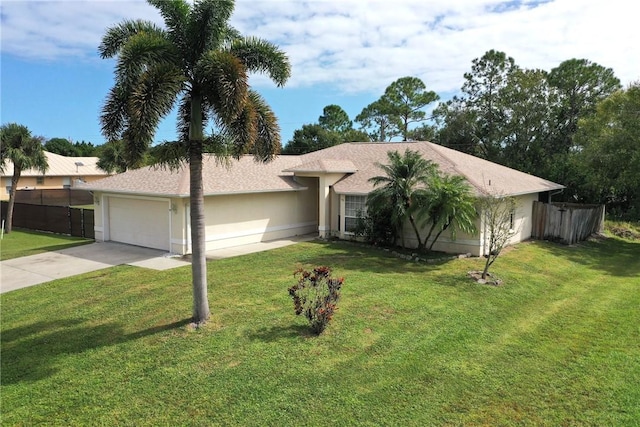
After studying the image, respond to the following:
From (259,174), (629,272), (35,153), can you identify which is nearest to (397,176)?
(259,174)

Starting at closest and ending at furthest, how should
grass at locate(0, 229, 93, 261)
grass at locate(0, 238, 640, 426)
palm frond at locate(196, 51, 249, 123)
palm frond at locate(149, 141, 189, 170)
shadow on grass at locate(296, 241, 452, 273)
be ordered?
grass at locate(0, 238, 640, 426), palm frond at locate(196, 51, 249, 123), palm frond at locate(149, 141, 189, 170), shadow on grass at locate(296, 241, 452, 273), grass at locate(0, 229, 93, 261)

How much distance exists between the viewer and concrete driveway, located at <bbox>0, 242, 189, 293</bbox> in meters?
14.3

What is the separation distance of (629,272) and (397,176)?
932cm

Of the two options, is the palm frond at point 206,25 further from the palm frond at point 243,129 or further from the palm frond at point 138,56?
the palm frond at point 243,129

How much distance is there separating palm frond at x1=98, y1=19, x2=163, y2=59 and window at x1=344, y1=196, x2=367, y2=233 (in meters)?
12.4

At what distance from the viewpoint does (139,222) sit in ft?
61.8

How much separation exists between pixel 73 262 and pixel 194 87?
1088 centimetres

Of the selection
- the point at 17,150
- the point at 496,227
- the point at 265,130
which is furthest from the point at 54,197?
the point at 496,227

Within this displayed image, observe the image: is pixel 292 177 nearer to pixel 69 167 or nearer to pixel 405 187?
pixel 405 187

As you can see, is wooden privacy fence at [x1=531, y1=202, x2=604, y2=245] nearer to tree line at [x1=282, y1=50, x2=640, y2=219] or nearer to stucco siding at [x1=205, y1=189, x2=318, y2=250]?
tree line at [x1=282, y1=50, x2=640, y2=219]

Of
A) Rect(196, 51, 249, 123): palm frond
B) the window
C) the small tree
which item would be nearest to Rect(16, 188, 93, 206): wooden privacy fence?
the window

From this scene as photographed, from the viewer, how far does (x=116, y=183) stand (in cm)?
1986

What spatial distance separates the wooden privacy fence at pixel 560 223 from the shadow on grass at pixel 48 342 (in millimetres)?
18519

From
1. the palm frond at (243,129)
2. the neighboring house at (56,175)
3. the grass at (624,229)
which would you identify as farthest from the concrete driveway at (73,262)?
the neighboring house at (56,175)
